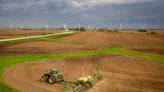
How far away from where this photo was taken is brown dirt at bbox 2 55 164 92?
91.8 feet

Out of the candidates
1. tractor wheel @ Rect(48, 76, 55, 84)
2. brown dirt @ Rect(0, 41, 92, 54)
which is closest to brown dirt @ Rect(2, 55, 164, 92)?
tractor wheel @ Rect(48, 76, 55, 84)

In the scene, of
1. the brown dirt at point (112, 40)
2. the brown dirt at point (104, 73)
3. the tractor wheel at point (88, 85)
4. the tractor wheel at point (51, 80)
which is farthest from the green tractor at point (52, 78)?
the brown dirt at point (112, 40)

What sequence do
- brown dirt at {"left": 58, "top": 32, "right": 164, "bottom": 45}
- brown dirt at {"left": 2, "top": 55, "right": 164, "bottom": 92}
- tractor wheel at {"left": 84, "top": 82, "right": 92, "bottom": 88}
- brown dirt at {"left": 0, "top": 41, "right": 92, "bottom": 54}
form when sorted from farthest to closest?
brown dirt at {"left": 58, "top": 32, "right": 164, "bottom": 45} → brown dirt at {"left": 0, "top": 41, "right": 92, "bottom": 54} → brown dirt at {"left": 2, "top": 55, "right": 164, "bottom": 92} → tractor wheel at {"left": 84, "top": 82, "right": 92, "bottom": 88}

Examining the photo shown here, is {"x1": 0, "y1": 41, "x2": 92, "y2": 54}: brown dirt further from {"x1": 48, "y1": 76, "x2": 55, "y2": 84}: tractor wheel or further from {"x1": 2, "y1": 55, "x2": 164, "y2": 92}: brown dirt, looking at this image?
{"x1": 48, "y1": 76, "x2": 55, "y2": 84}: tractor wheel

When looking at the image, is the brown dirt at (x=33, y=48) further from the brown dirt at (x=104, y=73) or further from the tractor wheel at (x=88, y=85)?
the tractor wheel at (x=88, y=85)

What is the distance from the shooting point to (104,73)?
35562 mm

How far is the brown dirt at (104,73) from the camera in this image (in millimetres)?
27969

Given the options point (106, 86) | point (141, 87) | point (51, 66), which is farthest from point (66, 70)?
point (141, 87)

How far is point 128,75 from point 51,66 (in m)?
11.2

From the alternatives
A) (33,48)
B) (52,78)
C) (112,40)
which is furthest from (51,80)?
(112,40)

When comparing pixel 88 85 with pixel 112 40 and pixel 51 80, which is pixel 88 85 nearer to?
pixel 51 80

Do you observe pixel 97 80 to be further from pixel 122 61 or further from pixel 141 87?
pixel 122 61

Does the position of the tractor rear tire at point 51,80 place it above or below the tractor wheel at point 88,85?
above

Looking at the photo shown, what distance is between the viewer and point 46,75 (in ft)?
95.1
